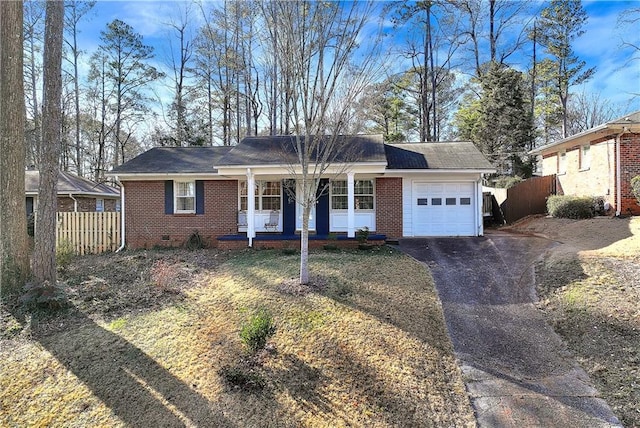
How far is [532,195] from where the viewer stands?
17062 mm

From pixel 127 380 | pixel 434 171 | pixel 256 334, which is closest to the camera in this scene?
pixel 127 380

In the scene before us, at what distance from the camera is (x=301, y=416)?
405cm

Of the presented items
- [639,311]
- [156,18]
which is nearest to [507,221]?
[639,311]

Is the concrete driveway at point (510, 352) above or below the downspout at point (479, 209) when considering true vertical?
below

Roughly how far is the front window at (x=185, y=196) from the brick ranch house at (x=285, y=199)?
36 millimetres

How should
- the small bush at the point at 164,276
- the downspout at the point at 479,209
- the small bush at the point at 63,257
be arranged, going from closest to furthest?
the small bush at the point at 164,276
the small bush at the point at 63,257
the downspout at the point at 479,209

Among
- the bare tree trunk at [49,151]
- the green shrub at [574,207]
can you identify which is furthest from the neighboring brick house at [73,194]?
the green shrub at [574,207]

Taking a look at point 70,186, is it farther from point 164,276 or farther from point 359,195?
point 359,195

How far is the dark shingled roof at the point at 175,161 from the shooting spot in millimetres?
13359

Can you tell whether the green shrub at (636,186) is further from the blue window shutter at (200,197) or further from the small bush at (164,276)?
the blue window shutter at (200,197)

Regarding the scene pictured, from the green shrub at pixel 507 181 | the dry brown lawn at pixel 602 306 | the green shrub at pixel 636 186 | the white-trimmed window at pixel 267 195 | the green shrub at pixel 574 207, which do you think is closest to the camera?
the dry brown lawn at pixel 602 306

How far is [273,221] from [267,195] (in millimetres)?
1033

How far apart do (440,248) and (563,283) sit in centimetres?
388

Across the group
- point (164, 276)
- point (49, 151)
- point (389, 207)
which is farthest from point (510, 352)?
point (49, 151)
